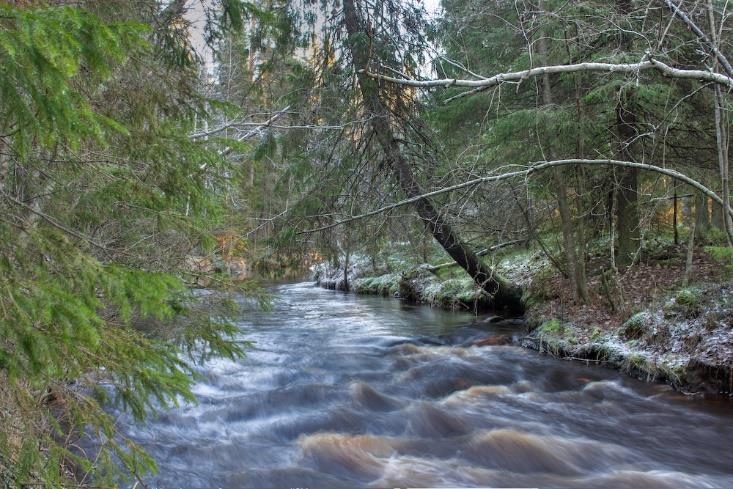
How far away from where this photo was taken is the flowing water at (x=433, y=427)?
464 centimetres

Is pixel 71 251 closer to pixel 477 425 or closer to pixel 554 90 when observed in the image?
pixel 477 425

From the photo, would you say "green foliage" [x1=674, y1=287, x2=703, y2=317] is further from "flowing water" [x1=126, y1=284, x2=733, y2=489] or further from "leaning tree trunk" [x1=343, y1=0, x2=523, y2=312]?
"leaning tree trunk" [x1=343, y1=0, x2=523, y2=312]

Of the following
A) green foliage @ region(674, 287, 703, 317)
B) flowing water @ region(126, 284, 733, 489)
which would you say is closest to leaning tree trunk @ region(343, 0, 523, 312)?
flowing water @ region(126, 284, 733, 489)

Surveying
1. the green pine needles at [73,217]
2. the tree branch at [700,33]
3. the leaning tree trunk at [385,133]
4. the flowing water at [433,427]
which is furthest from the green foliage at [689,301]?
the green pine needles at [73,217]

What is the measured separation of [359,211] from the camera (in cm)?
1045

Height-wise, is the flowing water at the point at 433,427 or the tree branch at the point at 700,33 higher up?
A: the tree branch at the point at 700,33

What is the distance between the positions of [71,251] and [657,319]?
7.84 metres

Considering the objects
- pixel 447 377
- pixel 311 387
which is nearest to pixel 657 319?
pixel 447 377

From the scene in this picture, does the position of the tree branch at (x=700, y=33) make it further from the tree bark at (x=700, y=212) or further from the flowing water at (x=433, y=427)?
the tree bark at (x=700, y=212)

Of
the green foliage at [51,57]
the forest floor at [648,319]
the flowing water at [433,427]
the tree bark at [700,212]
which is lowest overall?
the flowing water at [433,427]

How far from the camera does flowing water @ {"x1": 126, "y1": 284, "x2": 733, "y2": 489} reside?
4641 mm

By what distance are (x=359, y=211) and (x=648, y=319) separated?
18.5 feet

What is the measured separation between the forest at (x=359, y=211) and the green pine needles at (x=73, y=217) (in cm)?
2

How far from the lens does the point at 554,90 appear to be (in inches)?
423
